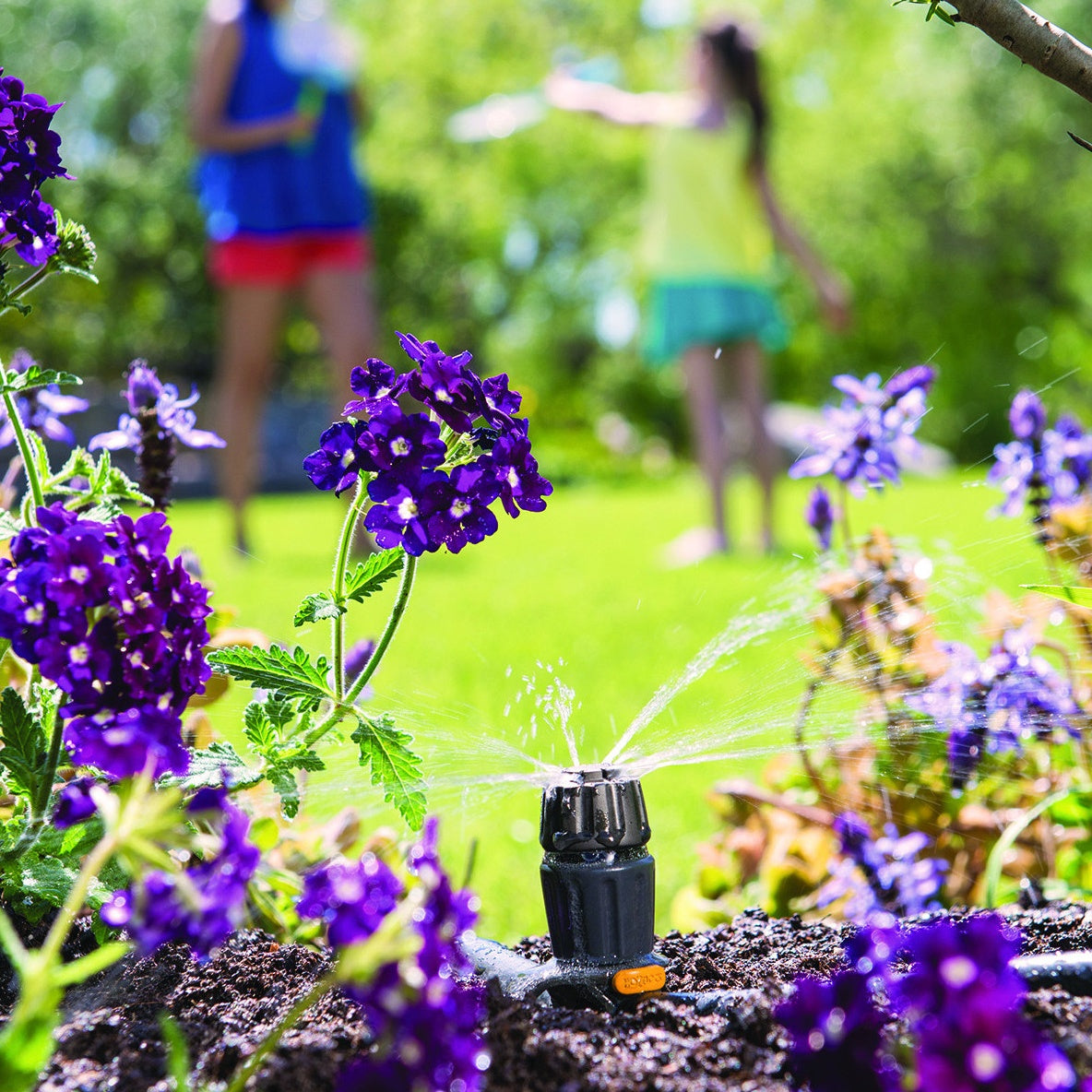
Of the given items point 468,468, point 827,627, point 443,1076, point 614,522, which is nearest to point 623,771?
point 468,468

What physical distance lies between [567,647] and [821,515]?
6.10 feet

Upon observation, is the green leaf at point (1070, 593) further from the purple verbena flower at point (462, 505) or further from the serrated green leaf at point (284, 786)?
the serrated green leaf at point (284, 786)

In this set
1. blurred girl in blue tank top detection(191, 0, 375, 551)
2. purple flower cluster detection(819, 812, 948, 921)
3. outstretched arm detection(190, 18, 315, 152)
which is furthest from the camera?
blurred girl in blue tank top detection(191, 0, 375, 551)

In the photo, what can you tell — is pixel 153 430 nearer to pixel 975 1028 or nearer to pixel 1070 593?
pixel 1070 593

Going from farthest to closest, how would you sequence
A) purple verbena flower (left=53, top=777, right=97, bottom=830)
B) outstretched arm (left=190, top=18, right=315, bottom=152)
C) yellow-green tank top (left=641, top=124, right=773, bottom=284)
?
yellow-green tank top (left=641, top=124, right=773, bottom=284) < outstretched arm (left=190, top=18, right=315, bottom=152) < purple verbena flower (left=53, top=777, right=97, bottom=830)

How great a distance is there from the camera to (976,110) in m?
21.6

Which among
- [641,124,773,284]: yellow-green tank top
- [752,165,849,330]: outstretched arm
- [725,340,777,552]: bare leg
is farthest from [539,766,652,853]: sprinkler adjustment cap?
[641,124,773,284]: yellow-green tank top

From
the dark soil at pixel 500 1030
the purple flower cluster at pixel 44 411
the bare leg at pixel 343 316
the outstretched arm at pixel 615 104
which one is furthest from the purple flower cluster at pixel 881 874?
the outstretched arm at pixel 615 104

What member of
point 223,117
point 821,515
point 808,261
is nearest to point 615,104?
point 808,261

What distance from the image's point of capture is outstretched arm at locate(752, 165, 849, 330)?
16.8 ft

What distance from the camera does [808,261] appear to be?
579 centimetres

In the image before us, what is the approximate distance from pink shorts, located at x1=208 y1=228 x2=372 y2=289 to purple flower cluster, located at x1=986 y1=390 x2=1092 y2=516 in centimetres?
419

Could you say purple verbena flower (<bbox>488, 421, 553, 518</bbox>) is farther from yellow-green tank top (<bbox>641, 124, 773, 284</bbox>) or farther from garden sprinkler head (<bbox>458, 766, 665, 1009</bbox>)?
yellow-green tank top (<bbox>641, 124, 773, 284</bbox>)

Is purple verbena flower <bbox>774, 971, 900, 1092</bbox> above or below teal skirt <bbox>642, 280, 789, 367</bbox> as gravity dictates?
below
